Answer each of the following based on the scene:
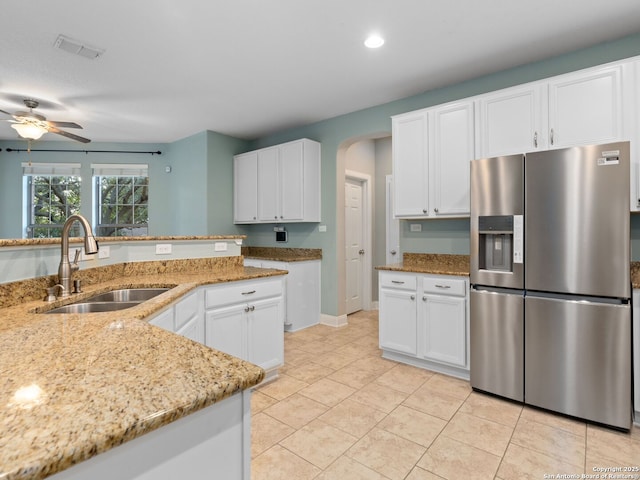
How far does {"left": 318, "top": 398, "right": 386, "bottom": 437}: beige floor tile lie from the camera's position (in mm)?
2121

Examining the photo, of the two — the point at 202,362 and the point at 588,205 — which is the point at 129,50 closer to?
the point at 202,362

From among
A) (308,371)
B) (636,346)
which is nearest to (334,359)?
(308,371)

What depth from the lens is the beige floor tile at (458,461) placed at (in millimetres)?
1722

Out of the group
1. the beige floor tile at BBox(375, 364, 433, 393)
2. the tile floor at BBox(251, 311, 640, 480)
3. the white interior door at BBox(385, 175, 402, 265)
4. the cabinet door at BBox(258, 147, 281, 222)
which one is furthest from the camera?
the white interior door at BBox(385, 175, 402, 265)

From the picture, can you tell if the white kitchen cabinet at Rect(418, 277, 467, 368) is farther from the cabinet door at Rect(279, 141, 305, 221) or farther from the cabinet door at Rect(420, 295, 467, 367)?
the cabinet door at Rect(279, 141, 305, 221)

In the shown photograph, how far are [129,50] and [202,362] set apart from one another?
2.95 metres

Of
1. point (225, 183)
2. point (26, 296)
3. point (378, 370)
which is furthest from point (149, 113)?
point (378, 370)

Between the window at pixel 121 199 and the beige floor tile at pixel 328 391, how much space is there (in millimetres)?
4424

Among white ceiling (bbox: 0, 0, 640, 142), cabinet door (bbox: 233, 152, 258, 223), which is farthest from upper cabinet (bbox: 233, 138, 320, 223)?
white ceiling (bbox: 0, 0, 640, 142)

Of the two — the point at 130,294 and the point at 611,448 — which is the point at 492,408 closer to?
the point at 611,448

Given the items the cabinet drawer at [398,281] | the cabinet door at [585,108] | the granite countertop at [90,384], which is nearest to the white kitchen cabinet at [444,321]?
the cabinet drawer at [398,281]

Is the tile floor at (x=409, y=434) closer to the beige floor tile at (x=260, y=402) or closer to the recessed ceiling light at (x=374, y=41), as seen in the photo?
the beige floor tile at (x=260, y=402)

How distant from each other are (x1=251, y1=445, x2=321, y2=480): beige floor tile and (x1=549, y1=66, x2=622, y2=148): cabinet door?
273 centimetres

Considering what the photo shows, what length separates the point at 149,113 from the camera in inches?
168
